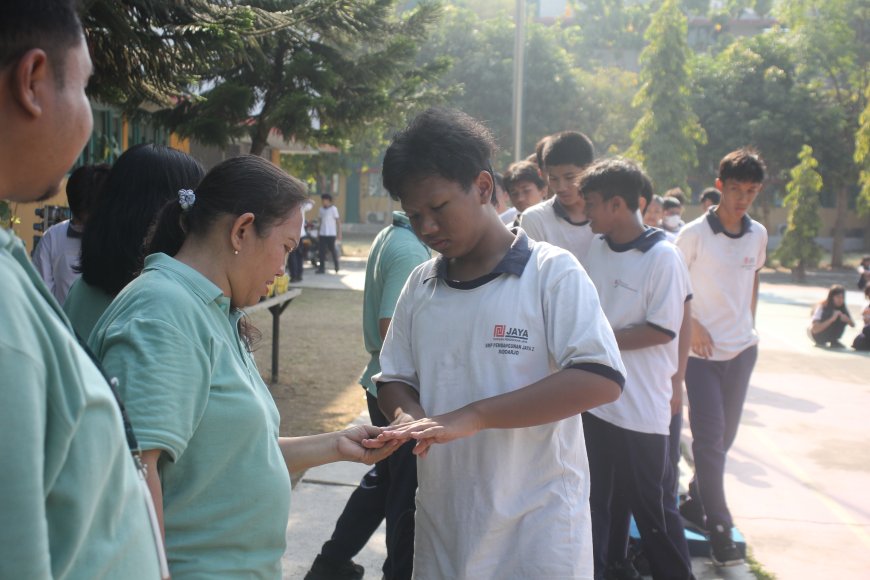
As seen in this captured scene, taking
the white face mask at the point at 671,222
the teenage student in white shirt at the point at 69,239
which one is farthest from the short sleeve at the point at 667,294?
the white face mask at the point at 671,222

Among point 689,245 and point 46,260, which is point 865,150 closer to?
point 689,245

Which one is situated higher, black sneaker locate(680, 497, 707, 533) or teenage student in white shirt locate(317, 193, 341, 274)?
teenage student in white shirt locate(317, 193, 341, 274)

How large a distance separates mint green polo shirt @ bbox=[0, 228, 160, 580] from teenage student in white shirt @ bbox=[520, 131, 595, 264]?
11.5ft

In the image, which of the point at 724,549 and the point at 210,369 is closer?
the point at 210,369

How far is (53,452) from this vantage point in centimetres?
98

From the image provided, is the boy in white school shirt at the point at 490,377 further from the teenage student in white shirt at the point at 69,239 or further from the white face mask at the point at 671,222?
the white face mask at the point at 671,222

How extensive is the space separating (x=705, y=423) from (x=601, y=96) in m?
32.8

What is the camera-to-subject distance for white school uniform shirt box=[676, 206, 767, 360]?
4863 mm

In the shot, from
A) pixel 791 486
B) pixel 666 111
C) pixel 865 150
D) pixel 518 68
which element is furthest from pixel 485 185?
pixel 865 150

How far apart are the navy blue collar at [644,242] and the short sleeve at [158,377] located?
256cm

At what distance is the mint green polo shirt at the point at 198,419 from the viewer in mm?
1568

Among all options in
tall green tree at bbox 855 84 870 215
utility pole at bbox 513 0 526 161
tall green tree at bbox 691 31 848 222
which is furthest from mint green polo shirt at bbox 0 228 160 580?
tall green tree at bbox 691 31 848 222

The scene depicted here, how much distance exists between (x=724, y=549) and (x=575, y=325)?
279cm

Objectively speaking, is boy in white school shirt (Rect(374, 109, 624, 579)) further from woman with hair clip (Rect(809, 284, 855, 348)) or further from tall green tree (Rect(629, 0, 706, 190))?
tall green tree (Rect(629, 0, 706, 190))
